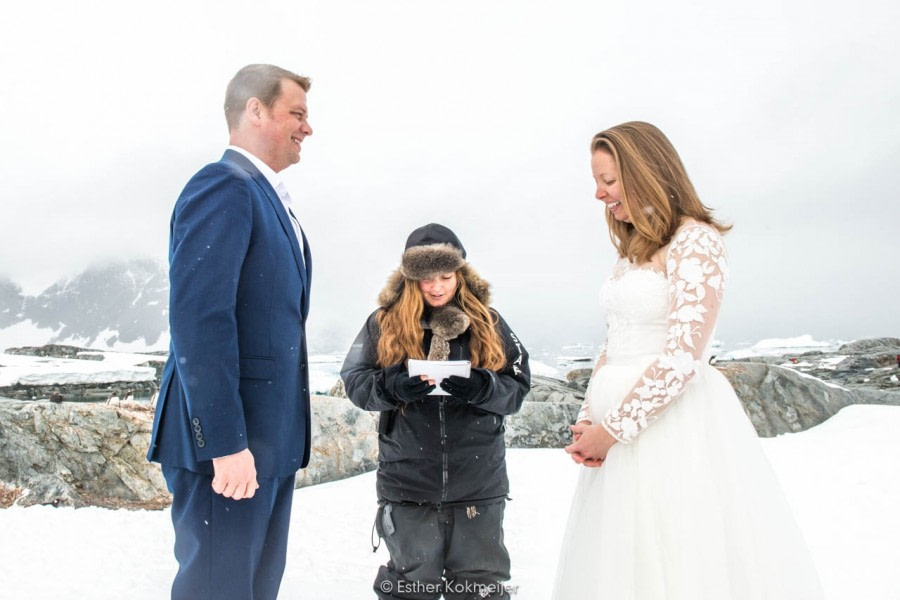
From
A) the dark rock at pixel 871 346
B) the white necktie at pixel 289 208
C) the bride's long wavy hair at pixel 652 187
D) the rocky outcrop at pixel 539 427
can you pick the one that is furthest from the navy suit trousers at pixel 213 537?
the dark rock at pixel 871 346

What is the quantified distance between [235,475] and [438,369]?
912 millimetres

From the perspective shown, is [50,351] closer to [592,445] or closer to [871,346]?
[592,445]

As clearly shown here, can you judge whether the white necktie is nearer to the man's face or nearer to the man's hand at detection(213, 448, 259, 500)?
the man's face

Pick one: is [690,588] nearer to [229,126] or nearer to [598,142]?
[598,142]

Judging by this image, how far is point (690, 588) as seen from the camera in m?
1.66

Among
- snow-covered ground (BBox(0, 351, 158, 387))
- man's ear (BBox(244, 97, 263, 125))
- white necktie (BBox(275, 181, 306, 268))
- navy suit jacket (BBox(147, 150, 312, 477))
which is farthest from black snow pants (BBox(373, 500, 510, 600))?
snow-covered ground (BBox(0, 351, 158, 387))

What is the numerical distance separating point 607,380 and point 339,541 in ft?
9.05

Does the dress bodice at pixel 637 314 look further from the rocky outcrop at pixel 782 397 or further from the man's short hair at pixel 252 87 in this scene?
the rocky outcrop at pixel 782 397

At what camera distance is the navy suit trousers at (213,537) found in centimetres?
158

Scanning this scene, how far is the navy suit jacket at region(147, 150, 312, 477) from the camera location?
151cm

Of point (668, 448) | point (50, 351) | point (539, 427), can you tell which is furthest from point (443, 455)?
point (50, 351)

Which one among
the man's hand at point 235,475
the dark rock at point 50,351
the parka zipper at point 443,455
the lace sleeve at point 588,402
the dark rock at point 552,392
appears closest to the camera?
the man's hand at point 235,475

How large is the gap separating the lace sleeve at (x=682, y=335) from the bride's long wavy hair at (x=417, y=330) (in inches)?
33.0

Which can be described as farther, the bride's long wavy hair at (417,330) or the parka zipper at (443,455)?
the bride's long wavy hair at (417,330)
